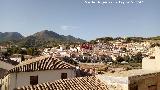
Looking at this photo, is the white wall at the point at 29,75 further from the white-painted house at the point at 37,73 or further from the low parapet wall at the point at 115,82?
the low parapet wall at the point at 115,82

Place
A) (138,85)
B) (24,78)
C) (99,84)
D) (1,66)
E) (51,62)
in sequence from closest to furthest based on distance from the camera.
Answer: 1. (138,85)
2. (99,84)
3. (24,78)
4. (51,62)
5. (1,66)

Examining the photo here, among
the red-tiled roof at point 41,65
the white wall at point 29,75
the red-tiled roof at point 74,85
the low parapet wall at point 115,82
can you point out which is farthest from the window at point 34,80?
the low parapet wall at point 115,82

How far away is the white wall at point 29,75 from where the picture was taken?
82.1 feet

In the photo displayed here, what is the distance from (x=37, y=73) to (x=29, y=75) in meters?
0.71

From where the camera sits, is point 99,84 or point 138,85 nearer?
point 138,85

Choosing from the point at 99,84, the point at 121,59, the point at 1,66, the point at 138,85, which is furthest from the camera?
the point at 121,59

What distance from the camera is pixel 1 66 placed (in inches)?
1494

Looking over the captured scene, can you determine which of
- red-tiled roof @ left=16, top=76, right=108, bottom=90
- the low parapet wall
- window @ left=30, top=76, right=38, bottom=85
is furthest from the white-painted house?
the low parapet wall

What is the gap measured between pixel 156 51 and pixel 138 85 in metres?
2.48

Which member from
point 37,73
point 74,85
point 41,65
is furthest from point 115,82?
point 41,65

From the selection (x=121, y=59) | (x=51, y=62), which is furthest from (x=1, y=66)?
(x=121, y=59)

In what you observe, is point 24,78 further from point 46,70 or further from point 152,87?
point 152,87

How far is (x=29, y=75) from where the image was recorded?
83.3ft

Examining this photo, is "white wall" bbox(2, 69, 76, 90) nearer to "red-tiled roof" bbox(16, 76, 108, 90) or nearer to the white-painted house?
the white-painted house
